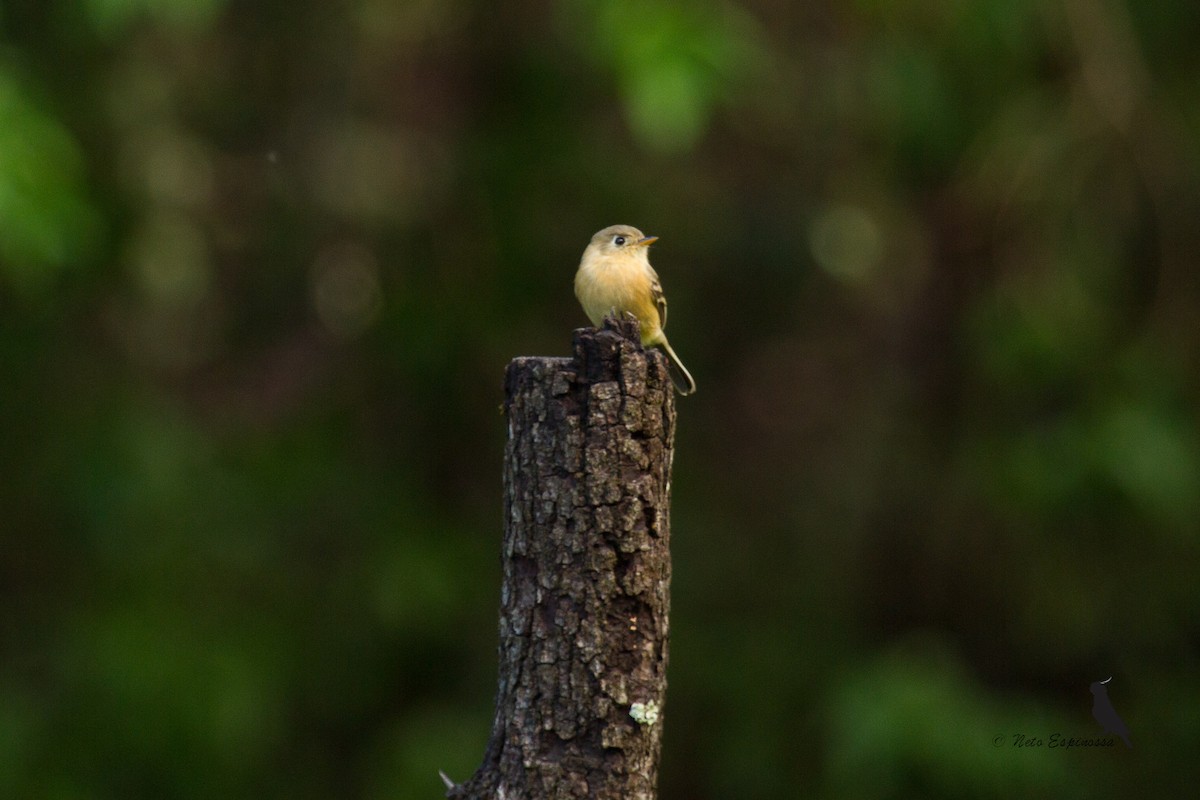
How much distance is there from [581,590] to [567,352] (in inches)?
223

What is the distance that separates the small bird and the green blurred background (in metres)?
1.14

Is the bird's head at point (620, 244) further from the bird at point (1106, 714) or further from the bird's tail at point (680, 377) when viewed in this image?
the bird at point (1106, 714)

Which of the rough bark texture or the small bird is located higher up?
the small bird

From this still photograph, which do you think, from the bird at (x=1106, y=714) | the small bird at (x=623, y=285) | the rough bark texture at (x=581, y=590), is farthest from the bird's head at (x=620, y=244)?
the bird at (x=1106, y=714)

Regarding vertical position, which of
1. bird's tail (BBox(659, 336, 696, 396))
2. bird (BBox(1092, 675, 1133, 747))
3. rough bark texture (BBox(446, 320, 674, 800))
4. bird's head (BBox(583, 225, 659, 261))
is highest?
bird's head (BBox(583, 225, 659, 261))

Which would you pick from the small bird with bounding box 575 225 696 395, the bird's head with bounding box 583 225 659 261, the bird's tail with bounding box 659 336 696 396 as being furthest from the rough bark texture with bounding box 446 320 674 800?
the bird's head with bounding box 583 225 659 261

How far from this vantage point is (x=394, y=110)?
9742mm

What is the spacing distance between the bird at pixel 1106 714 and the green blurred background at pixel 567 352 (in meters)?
0.18

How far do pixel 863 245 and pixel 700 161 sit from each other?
1558 millimetres

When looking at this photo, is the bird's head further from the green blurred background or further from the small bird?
the green blurred background

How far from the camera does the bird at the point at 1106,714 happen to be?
25.5 feet

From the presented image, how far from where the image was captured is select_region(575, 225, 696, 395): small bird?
5.91 meters

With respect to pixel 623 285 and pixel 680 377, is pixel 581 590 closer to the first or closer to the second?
pixel 623 285

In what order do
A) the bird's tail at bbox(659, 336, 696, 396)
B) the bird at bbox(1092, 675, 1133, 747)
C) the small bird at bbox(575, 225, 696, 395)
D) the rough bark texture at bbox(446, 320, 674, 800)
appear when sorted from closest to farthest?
1. the rough bark texture at bbox(446, 320, 674, 800)
2. the bird's tail at bbox(659, 336, 696, 396)
3. the small bird at bbox(575, 225, 696, 395)
4. the bird at bbox(1092, 675, 1133, 747)
